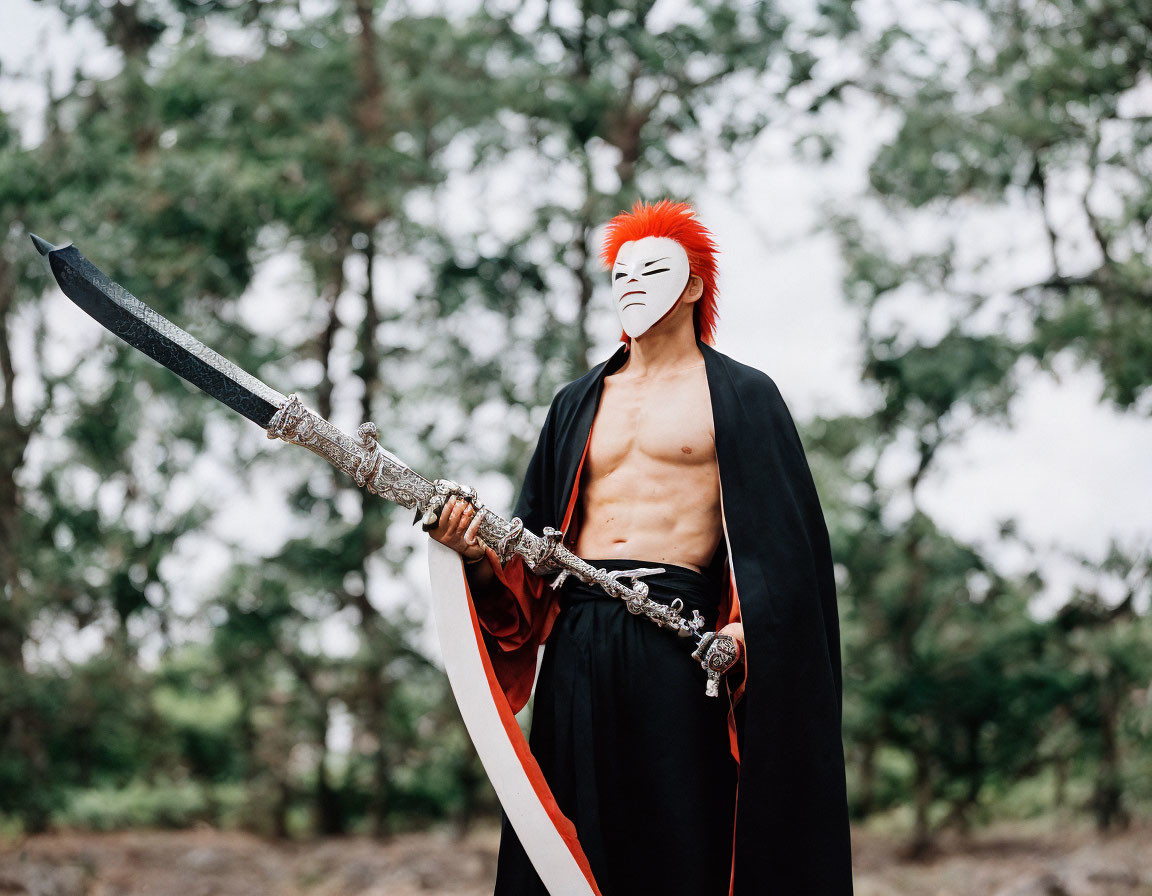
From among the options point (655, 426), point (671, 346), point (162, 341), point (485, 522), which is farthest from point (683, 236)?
point (162, 341)

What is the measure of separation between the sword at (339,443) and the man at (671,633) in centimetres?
6

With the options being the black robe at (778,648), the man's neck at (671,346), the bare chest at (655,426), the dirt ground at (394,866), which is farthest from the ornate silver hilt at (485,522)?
the dirt ground at (394,866)

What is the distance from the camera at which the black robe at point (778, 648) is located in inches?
104

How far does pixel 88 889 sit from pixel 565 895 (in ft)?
16.7

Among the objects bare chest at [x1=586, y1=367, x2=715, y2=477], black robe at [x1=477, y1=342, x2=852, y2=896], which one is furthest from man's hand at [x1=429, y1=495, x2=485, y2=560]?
bare chest at [x1=586, y1=367, x2=715, y2=477]

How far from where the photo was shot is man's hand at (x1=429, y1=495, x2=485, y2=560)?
276 centimetres

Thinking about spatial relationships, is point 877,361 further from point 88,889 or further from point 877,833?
point 88,889

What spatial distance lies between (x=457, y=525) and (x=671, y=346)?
0.78 meters

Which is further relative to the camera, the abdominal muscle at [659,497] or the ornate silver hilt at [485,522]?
the abdominal muscle at [659,497]

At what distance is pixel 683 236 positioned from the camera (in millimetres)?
3023

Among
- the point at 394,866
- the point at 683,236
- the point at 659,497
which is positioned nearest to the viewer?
the point at 659,497

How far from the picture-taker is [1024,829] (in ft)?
27.7

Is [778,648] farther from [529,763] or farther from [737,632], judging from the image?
[529,763]

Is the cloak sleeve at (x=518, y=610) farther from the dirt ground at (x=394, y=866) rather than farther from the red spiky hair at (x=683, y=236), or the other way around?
the dirt ground at (x=394, y=866)
